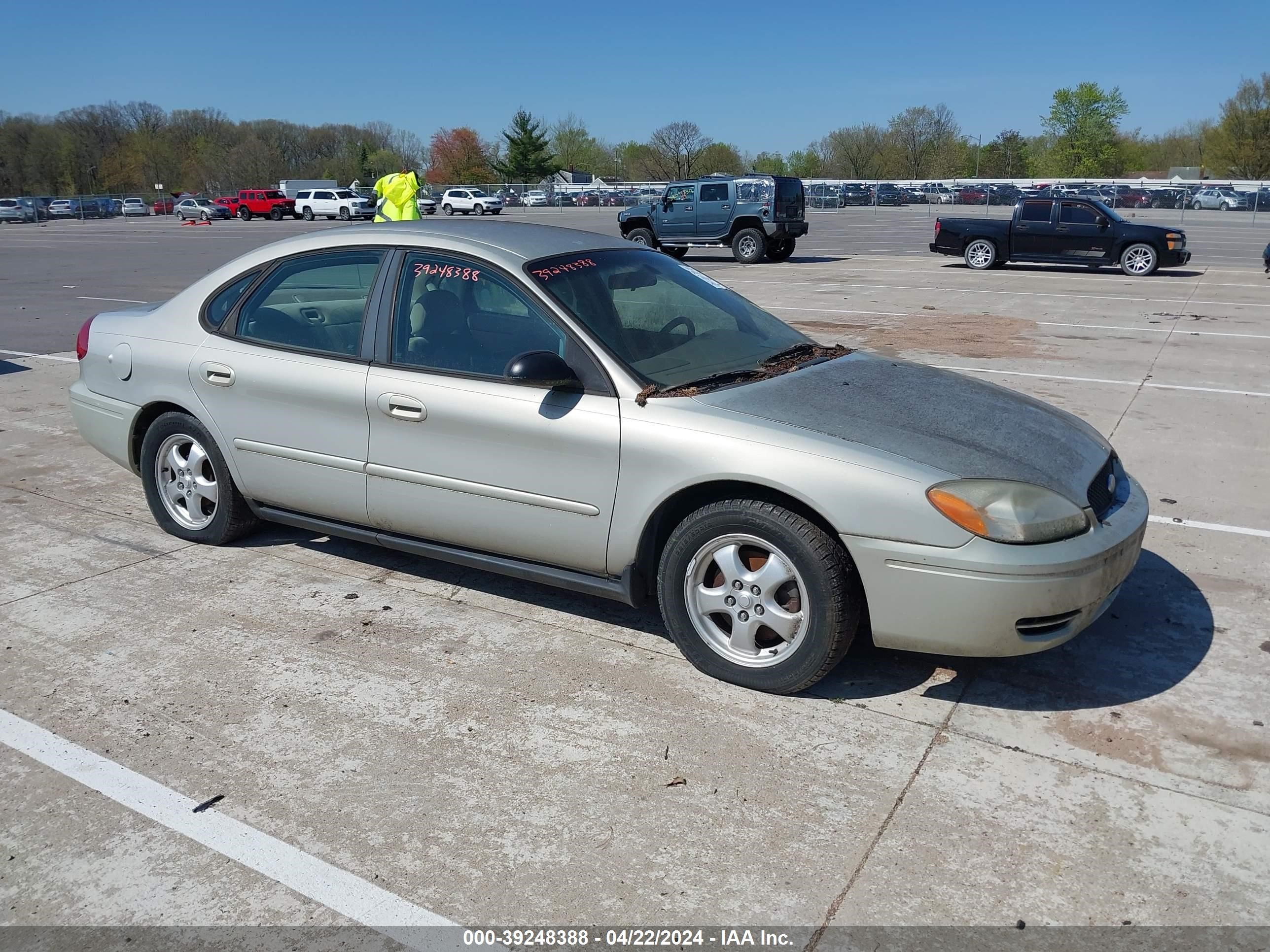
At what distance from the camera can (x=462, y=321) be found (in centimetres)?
430

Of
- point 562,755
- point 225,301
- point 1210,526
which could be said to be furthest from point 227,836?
point 1210,526

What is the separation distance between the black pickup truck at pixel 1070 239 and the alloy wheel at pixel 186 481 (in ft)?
61.4

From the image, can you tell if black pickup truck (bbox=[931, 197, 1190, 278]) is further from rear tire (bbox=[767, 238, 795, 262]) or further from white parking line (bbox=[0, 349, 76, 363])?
white parking line (bbox=[0, 349, 76, 363])

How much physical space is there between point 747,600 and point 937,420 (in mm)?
980

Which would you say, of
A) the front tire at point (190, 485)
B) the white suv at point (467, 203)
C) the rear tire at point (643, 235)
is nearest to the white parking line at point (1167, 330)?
the front tire at point (190, 485)

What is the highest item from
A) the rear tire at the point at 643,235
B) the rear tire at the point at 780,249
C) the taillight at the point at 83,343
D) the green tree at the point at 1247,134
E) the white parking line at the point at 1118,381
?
the green tree at the point at 1247,134

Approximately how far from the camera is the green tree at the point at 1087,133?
87375mm

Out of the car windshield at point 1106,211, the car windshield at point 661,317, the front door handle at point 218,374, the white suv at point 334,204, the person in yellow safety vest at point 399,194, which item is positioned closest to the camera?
the car windshield at point 661,317

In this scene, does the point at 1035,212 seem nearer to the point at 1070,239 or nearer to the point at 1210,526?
the point at 1070,239

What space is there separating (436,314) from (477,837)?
226 cm

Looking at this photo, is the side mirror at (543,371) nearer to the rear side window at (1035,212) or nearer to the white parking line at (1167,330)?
the white parking line at (1167,330)

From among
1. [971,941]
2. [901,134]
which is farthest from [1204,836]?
[901,134]

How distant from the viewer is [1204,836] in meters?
2.86

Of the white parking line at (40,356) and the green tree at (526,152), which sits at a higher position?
the green tree at (526,152)
